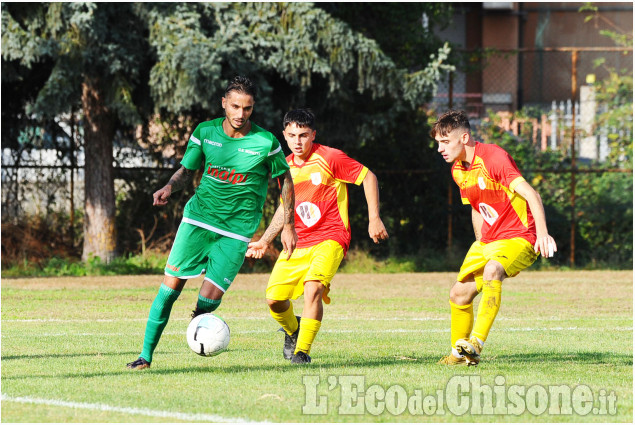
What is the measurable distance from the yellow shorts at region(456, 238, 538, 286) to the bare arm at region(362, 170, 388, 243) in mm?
709

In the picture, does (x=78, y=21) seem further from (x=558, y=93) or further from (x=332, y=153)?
(x=558, y=93)

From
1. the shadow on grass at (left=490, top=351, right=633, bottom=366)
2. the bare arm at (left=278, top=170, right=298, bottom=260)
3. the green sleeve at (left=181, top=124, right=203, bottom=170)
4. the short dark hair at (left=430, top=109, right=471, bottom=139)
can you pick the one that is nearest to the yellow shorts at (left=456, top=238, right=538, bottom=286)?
the shadow on grass at (left=490, top=351, right=633, bottom=366)

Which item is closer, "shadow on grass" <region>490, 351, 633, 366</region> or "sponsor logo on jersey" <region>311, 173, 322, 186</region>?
"shadow on grass" <region>490, 351, 633, 366</region>

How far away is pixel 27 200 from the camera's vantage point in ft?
59.8

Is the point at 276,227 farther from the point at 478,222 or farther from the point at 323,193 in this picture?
the point at 478,222

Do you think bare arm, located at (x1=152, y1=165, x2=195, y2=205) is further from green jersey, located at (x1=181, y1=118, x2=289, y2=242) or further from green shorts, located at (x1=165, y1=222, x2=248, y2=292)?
green shorts, located at (x1=165, y1=222, x2=248, y2=292)

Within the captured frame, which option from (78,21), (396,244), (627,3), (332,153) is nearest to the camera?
(332,153)

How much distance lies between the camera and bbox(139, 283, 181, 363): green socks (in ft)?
23.7

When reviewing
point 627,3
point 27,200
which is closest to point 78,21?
point 27,200

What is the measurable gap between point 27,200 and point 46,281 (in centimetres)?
309

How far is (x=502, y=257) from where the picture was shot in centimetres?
756

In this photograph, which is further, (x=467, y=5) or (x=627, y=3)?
(x=627, y=3)

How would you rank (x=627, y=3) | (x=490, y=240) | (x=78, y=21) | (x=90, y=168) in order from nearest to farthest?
(x=490, y=240)
(x=78, y=21)
(x=90, y=168)
(x=627, y=3)

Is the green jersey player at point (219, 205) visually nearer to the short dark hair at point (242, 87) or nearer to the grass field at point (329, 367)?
the short dark hair at point (242, 87)
